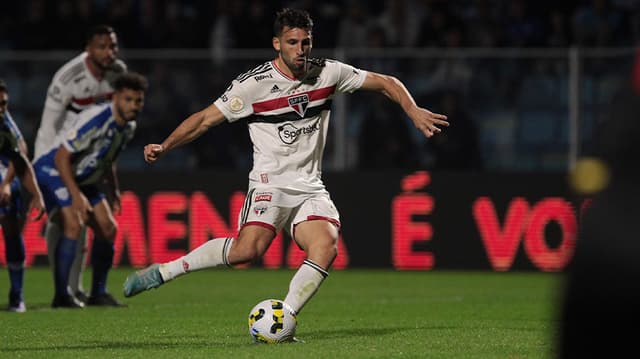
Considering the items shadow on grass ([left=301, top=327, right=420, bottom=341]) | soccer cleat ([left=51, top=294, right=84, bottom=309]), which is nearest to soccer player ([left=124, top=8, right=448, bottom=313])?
shadow on grass ([left=301, top=327, right=420, bottom=341])

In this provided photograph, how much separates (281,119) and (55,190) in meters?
3.52

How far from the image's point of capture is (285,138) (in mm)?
8305

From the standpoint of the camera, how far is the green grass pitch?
24.2 feet

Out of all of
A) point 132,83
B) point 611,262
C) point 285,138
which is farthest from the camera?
point 132,83

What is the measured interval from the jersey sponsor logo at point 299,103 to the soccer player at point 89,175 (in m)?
2.82

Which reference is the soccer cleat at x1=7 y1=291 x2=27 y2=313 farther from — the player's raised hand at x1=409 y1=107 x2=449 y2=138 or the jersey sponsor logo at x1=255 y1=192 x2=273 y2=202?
the player's raised hand at x1=409 y1=107 x2=449 y2=138

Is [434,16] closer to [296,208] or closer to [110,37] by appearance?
[110,37]

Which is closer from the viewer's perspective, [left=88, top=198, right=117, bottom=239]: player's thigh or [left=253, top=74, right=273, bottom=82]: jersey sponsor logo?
[left=253, top=74, right=273, bottom=82]: jersey sponsor logo

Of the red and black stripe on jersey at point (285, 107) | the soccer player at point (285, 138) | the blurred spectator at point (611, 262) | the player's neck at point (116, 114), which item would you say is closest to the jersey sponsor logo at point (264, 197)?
the soccer player at point (285, 138)

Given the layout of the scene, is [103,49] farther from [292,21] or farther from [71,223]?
[292,21]

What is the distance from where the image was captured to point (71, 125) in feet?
37.7

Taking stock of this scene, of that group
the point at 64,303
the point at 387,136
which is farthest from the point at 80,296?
the point at 387,136

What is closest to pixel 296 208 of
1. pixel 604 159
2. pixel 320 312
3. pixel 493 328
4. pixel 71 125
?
pixel 493 328

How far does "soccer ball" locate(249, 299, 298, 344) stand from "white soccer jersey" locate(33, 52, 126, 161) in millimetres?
4931
